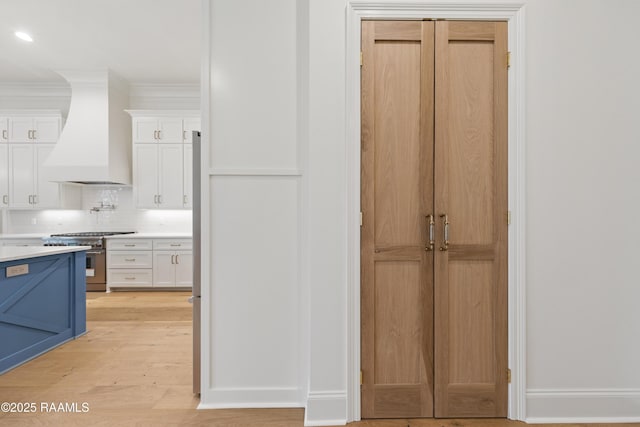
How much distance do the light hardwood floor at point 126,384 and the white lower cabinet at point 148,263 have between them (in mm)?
1208

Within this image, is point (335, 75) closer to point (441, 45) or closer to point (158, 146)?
point (441, 45)

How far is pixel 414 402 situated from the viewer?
194 centimetres

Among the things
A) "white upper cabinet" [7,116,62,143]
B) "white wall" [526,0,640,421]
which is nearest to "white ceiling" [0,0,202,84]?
"white upper cabinet" [7,116,62,143]

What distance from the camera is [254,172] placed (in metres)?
2.05

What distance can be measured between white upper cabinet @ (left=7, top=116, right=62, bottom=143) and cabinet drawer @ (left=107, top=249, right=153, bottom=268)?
6.87ft

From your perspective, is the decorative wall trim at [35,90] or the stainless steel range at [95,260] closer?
the stainless steel range at [95,260]

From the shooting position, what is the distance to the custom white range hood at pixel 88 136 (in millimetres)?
4852

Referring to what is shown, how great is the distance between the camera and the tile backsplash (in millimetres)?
5512

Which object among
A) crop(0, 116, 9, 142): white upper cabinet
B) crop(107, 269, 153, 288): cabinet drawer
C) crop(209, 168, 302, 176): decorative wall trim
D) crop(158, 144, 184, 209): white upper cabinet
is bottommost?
crop(107, 269, 153, 288): cabinet drawer

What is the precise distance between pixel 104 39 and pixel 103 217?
2.87 metres

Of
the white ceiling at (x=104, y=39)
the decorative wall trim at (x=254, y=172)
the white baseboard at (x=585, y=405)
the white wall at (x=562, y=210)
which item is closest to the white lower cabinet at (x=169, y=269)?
the white ceiling at (x=104, y=39)

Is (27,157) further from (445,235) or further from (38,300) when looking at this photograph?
(445,235)

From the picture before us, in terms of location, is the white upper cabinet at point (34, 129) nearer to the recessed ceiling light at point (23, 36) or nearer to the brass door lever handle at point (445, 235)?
the recessed ceiling light at point (23, 36)

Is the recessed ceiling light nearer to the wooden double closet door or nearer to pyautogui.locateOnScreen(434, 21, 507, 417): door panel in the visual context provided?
the wooden double closet door
